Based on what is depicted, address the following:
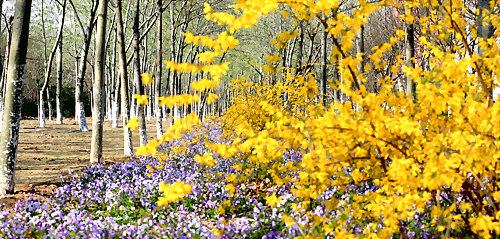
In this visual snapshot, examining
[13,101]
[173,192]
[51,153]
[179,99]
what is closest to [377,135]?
[179,99]

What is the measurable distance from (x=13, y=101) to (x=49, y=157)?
17.3ft

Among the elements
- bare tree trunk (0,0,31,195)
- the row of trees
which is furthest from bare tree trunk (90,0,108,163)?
bare tree trunk (0,0,31,195)

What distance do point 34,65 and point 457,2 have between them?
36.6 m

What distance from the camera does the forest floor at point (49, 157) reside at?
6814 mm

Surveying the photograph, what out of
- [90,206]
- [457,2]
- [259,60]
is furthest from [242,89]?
[259,60]

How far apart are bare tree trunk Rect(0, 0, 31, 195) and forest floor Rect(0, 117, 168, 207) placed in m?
0.40

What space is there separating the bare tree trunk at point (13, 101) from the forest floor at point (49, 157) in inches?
15.6

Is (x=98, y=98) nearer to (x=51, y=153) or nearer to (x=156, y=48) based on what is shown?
(x=51, y=153)

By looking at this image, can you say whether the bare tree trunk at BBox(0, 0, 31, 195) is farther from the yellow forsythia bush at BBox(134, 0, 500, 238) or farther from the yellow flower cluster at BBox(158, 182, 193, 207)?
the yellow forsythia bush at BBox(134, 0, 500, 238)

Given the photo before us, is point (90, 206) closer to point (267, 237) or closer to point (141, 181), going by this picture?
point (141, 181)

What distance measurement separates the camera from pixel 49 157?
1085cm

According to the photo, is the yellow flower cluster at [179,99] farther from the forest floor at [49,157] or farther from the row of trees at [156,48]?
the forest floor at [49,157]

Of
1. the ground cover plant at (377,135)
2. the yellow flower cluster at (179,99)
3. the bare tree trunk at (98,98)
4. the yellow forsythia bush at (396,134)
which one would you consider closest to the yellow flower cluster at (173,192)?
the ground cover plant at (377,135)

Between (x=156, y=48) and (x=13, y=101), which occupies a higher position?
(x=156, y=48)
